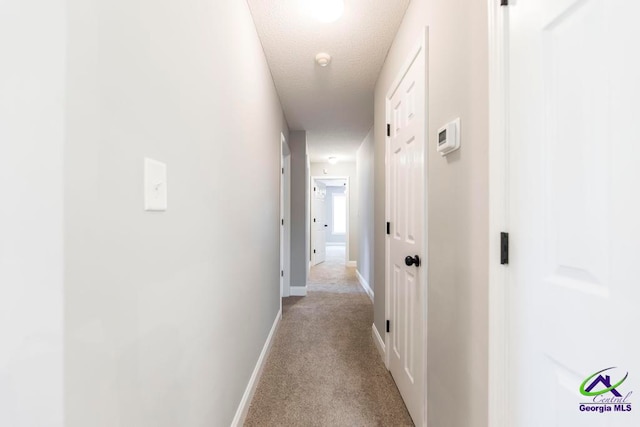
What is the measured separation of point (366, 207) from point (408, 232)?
115 inches

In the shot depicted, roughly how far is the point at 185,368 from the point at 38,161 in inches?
30.7

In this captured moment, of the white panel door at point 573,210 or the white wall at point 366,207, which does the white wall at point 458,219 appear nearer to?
the white panel door at point 573,210

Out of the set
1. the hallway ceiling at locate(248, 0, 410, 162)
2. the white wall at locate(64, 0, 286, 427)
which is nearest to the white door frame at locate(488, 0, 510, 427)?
the white wall at locate(64, 0, 286, 427)

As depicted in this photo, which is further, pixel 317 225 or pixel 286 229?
pixel 317 225

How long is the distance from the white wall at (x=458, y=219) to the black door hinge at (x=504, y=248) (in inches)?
3.1

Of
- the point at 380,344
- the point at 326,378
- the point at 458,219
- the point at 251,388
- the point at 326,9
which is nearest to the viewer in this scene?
the point at 458,219

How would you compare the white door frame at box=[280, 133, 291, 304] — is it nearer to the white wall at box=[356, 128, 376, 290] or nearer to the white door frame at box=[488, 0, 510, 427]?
the white wall at box=[356, 128, 376, 290]

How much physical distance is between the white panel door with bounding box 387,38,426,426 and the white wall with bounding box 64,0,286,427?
990 millimetres

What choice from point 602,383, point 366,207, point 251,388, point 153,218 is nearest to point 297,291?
point 366,207

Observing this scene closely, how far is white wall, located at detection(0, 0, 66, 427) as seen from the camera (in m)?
0.47

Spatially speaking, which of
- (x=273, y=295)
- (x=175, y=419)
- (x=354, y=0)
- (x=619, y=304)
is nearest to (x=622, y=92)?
(x=619, y=304)

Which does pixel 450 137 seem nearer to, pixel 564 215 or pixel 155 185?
pixel 564 215

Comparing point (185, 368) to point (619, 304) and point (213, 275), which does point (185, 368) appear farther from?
point (619, 304)

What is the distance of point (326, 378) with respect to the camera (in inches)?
80.4
